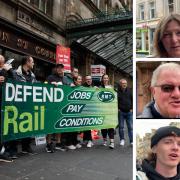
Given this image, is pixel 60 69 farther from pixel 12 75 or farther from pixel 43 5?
pixel 43 5

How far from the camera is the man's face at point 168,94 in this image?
1.53m

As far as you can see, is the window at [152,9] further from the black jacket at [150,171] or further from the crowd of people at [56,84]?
the crowd of people at [56,84]

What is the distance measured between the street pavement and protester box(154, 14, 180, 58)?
100.0 inches

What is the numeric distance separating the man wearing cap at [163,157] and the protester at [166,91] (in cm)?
9

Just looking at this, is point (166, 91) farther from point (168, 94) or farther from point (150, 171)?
point (150, 171)

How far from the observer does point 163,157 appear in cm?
159

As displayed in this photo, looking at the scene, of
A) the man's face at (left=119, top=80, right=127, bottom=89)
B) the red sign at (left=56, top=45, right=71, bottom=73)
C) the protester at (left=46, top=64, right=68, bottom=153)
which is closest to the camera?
the protester at (left=46, top=64, right=68, bottom=153)

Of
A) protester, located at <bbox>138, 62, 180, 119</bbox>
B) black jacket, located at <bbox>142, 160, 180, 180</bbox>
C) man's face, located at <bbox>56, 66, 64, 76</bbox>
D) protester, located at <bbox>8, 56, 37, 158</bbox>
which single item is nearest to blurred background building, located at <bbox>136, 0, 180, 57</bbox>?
protester, located at <bbox>138, 62, 180, 119</bbox>

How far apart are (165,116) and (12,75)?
350cm

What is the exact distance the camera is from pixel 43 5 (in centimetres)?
1120

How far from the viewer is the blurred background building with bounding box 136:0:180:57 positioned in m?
1.53

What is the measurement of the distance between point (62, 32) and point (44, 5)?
4.24 ft

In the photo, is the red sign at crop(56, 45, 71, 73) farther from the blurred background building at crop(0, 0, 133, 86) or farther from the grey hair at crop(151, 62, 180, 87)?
the grey hair at crop(151, 62, 180, 87)

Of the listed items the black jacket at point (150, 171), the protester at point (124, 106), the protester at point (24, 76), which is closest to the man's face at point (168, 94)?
the black jacket at point (150, 171)
